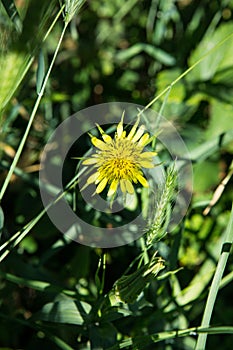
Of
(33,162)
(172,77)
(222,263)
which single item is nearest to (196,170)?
(172,77)

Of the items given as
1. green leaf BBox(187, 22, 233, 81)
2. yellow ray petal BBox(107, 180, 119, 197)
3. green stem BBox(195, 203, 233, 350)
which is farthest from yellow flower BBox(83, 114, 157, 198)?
green leaf BBox(187, 22, 233, 81)

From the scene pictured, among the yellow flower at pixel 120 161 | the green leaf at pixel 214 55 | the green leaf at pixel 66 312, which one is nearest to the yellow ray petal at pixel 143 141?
the yellow flower at pixel 120 161

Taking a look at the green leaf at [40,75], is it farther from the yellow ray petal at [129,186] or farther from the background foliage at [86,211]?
the yellow ray petal at [129,186]

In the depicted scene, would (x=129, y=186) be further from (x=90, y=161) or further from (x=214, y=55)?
(x=214, y=55)

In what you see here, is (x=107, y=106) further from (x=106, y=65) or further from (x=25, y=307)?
(x=25, y=307)

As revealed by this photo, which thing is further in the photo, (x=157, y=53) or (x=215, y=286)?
(x=157, y=53)

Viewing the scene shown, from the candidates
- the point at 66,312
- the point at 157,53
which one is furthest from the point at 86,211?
the point at 157,53
